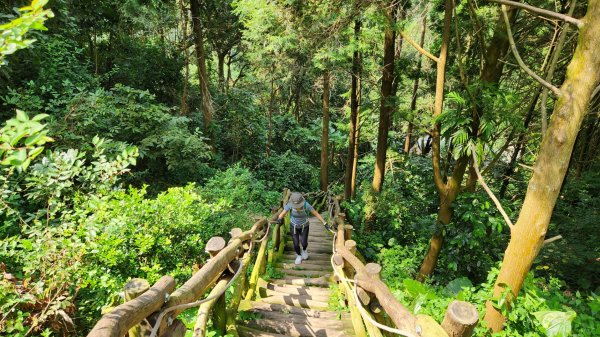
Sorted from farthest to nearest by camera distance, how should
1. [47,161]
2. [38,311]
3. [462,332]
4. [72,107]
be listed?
[72,107], [47,161], [38,311], [462,332]

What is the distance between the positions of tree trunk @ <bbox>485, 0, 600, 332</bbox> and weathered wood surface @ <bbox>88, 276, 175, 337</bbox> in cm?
313

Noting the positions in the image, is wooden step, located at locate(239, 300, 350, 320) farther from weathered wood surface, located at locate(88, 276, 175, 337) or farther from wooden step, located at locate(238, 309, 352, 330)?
weathered wood surface, located at locate(88, 276, 175, 337)

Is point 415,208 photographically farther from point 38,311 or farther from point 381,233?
point 38,311

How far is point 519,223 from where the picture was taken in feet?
10.4

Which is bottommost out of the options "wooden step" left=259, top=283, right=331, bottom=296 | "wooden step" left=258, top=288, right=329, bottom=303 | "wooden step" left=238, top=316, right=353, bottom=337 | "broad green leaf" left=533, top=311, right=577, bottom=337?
"wooden step" left=259, top=283, right=331, bottom=296

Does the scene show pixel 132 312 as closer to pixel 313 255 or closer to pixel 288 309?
pixel 288 309

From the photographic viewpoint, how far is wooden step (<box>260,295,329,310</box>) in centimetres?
543

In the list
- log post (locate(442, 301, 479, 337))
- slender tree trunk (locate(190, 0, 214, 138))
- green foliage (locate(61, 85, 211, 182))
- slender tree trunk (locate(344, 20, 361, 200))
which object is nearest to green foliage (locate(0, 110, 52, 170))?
log post (locate(442, 301, 479, 337))

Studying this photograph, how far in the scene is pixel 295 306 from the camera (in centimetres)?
540

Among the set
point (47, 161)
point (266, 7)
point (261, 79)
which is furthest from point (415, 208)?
point (261, 79)

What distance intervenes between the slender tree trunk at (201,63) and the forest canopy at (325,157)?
0.09m

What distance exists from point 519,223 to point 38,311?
5342mm

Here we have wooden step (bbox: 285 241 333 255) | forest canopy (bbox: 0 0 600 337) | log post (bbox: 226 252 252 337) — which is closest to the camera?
forest canopy (bbox: 0 0 600 337)

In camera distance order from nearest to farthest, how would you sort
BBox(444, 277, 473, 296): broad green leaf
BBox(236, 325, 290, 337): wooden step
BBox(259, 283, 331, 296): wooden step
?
BBox(236, 325, 290, 337): wooden step < BBox(444, 277, 473, 296): broad green leaf < BBox(259, 283, 331, 296): wooden step
